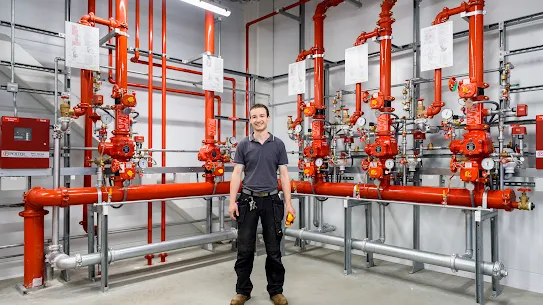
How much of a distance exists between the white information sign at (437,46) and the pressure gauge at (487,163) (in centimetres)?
92

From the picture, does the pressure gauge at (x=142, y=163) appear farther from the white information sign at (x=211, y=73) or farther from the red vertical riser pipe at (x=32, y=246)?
the white information sign at (x=211, y=73)

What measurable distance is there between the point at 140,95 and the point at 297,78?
1975mm

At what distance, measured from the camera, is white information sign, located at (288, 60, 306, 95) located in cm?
466

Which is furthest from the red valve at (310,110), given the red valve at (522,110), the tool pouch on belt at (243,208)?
the red valve at (522,110)

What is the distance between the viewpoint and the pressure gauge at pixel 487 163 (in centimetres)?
300

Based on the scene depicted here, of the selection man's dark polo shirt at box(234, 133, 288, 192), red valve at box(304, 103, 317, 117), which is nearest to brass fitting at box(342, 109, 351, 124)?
red valve at box(304, 103, 317, 117)

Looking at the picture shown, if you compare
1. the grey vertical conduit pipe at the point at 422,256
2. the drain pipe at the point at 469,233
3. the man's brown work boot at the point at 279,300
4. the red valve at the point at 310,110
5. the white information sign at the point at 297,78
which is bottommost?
the man's brown work boot at the point at 279,300

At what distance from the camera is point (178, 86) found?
16.8 feet

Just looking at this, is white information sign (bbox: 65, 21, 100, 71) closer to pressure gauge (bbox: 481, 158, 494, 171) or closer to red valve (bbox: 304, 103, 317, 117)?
red valve (bbox: 304, 103, 317, 117)

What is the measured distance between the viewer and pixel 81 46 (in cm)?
348

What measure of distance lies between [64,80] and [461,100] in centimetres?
384

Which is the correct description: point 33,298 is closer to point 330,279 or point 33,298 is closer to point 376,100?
point 330,279

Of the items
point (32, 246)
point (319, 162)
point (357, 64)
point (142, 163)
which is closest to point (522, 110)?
point (357, 64)

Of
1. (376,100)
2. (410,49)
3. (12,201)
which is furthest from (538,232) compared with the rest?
(12,201)
